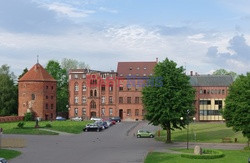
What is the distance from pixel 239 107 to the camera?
5359cm

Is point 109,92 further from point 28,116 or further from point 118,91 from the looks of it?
point 28,116

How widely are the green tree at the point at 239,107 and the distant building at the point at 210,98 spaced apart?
2442 inches

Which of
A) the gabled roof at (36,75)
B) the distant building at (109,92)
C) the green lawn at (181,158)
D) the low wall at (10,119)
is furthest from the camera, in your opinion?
the distant building at (109,92)

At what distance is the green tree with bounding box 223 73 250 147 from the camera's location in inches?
2085

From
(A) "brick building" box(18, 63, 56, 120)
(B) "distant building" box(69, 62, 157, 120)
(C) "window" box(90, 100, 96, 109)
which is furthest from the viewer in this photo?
(C) "window" box(90, 100, 96, 109)

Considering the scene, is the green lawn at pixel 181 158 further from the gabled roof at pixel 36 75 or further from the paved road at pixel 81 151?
the gabled roof at pixel 36 75

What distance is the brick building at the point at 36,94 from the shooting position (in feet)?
369

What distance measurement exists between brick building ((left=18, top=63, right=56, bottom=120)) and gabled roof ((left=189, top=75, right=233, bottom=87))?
40.9 m

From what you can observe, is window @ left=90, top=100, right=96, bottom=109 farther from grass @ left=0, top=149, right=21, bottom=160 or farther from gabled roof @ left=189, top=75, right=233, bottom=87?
grass @ left=0, top=149, right=21, bottom=160

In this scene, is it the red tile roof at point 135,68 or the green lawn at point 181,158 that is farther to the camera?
the red tile roof at point 135,68

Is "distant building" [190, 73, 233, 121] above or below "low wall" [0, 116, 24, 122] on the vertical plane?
above

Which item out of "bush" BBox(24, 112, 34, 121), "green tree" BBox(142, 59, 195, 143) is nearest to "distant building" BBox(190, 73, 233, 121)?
"bush" BBox(24, 112, 34, 121)

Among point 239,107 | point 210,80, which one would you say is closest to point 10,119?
point 210,80

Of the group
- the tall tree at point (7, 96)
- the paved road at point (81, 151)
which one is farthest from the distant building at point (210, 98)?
the paved road at point (81, 151)
